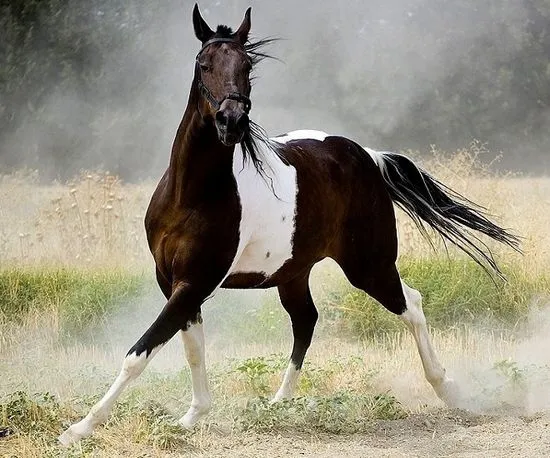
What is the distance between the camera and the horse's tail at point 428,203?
260 inches

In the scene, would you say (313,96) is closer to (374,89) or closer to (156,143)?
(374,89)

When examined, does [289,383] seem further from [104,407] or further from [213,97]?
[213,97]

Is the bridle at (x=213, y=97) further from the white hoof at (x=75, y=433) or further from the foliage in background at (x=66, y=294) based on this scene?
the foliage in background at (x=66, y=294)

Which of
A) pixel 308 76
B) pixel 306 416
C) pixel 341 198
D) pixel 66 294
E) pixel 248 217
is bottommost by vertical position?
pixel 306 416

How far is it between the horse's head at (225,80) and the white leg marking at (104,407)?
1.04 m

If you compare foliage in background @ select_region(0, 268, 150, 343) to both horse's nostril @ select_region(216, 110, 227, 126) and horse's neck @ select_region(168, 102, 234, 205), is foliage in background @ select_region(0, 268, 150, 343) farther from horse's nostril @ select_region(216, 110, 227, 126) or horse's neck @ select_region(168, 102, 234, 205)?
horse's nostril @ select_region(216, 110, 227, 126)

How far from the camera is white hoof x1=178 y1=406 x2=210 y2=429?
18.0 feet

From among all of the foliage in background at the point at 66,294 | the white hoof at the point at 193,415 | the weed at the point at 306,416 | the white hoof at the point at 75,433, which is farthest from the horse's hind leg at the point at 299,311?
the foliage in background at the point at 66,294

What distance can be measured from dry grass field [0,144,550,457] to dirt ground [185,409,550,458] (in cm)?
1

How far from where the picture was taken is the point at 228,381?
6.44 m

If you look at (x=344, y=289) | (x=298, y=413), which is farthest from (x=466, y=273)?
(x=298, y=413)

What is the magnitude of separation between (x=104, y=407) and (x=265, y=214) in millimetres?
1182

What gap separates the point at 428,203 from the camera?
674 centimetres

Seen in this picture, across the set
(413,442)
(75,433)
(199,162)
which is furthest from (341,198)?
(75,433)
